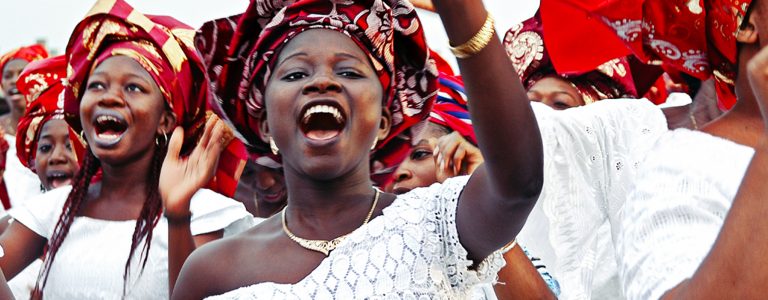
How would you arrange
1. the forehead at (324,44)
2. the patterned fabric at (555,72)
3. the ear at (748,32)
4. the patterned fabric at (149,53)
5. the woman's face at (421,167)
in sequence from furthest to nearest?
the patterned fabric at (555,72) < the woman's face at (421,167) < the patterned fabric at (149,53) < the forehead at (324,44) < the ear at (748,32)

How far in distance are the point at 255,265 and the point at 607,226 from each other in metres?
1.79

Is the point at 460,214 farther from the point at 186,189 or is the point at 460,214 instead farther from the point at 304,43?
the point at 186,189

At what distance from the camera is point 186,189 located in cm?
436

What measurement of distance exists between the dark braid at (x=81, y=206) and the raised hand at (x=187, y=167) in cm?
21

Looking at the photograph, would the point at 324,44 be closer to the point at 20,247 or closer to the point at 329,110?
the point at 329,110

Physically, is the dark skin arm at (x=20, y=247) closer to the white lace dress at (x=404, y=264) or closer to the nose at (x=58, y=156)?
the nose at (x=58, y=156)

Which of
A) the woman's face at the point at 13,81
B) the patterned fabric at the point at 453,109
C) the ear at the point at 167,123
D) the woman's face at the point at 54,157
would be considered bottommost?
the woman's face at the point at 13,81

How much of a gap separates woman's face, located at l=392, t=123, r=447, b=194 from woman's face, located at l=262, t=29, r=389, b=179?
193 centimetres

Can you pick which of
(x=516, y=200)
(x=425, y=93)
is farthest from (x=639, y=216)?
(x=425, y=93)

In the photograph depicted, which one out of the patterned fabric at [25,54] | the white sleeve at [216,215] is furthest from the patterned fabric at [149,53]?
the patterned fabric at [25,54]

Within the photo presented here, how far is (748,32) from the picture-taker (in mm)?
2502

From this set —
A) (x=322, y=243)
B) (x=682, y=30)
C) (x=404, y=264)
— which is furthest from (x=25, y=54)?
(x=682, y=30)

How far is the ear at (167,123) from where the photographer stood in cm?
480

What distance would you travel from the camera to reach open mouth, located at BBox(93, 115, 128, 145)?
4.65m
